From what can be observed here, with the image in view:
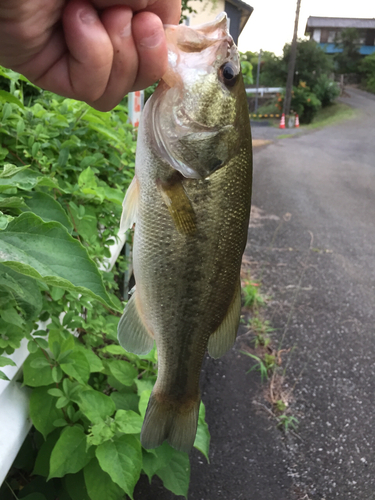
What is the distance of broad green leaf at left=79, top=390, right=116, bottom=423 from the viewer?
64.5 inches

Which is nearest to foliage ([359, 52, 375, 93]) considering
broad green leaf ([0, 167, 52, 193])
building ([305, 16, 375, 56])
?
building ([305, 16, 375, 56])

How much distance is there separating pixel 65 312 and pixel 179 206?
32.2 inches

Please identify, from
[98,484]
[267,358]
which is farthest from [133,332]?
[267,358]

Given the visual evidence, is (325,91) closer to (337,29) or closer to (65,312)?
(337,29)

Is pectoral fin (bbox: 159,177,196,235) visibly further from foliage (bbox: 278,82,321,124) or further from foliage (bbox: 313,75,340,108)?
foliage (bbox: 313,75,340,108)

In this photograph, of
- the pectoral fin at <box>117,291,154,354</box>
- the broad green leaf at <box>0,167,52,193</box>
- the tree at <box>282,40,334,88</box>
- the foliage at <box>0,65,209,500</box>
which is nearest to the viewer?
the foliage at <box>0,65,209,500</box>

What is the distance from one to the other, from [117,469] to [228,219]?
1.03 m

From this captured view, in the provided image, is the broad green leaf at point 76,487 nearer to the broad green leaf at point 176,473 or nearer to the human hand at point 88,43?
the broad green leaf at point 176,473

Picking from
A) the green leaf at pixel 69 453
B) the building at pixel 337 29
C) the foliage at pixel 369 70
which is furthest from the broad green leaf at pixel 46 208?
the building at pixel 337 29

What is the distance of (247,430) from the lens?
332cm

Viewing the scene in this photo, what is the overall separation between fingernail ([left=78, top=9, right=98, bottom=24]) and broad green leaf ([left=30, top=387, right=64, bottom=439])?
4.19ft

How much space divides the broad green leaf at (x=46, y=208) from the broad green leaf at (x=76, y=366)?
545 millimetres

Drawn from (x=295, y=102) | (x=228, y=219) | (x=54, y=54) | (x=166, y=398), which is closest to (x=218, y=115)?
(x=228, y=219)

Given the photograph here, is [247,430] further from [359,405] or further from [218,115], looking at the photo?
[218,115]
